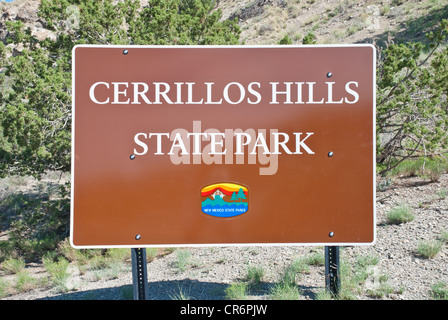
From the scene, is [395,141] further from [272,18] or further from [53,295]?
[272,18]

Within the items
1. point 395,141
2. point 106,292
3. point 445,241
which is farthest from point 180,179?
point 395,141

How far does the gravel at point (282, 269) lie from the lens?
15.5 feet

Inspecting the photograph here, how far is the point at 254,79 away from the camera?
389cm

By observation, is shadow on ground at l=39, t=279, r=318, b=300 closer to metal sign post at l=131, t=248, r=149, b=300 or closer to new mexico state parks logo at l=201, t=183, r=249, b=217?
metal sign post at l=131, t=248, r=149, b=300

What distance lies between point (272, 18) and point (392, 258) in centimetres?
2687

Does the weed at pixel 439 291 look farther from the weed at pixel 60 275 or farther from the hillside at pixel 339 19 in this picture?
the hillside at pixel 339 19

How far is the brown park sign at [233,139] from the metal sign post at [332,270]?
371mm

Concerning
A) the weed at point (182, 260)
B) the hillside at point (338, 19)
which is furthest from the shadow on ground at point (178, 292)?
the hillside at point (338, 19)

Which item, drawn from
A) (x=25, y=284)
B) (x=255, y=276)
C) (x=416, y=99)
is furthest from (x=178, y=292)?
(x=416, y=99)

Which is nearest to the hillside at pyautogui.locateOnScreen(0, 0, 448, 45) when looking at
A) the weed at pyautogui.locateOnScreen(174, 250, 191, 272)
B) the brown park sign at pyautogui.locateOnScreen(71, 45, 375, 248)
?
the weed at pyautogui.locateOnScreen(174, 250, 191, 272)

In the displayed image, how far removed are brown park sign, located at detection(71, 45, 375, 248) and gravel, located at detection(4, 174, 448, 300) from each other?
1.12 meters

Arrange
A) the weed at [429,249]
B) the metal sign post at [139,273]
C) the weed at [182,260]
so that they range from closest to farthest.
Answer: the metal sign post at [139,273]
the weed at [429,249]
the weed at [182,260]

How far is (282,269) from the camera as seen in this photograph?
537 centimetres

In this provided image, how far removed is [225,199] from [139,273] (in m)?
1.06
